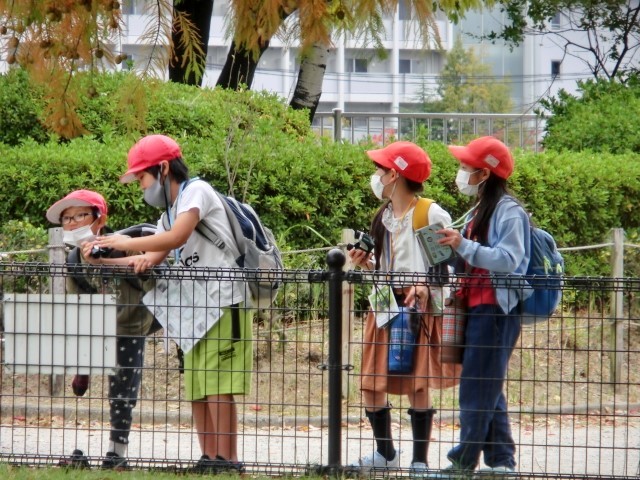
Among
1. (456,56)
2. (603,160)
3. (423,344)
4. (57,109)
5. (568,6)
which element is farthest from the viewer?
(456,56)

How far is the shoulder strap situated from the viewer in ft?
19.1

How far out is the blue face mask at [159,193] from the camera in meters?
5.71

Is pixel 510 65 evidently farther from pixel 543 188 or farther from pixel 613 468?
pixel 613 468

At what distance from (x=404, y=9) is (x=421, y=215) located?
1.02 metres

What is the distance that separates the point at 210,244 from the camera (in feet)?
18.8

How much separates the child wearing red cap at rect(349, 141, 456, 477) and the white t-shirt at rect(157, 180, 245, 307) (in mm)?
624

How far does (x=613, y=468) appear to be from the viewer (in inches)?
224

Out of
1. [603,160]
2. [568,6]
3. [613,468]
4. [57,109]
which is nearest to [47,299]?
[57,109]

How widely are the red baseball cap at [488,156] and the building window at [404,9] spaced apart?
70cm

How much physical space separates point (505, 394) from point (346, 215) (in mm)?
4268

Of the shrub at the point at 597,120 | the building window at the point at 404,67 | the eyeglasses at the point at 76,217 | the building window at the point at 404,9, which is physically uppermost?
the building window at the point at 404,67

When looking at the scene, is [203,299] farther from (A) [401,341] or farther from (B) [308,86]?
(B) [308,86]

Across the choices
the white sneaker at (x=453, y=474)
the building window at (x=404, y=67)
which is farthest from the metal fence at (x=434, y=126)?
the building window at (x=404, y=67)

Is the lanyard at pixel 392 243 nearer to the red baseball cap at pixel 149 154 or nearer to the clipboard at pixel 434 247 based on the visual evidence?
the clipboard at pixel 434 247
